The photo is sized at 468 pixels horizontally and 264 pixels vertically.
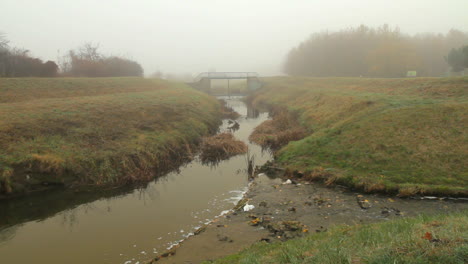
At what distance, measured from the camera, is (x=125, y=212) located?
1261 centimetres

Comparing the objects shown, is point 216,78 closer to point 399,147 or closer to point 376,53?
point 376,53

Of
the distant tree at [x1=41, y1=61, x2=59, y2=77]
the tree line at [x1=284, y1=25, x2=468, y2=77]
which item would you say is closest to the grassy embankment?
the distant tree at [x1=41, y1=61, x2=59, y2=77]

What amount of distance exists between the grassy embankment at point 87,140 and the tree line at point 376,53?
52.4 metres

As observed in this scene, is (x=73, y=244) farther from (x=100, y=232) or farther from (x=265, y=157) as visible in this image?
(x=265, y=157)

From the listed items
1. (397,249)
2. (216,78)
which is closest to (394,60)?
(216,78)

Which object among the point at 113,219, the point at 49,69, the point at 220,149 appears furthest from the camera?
the point at 49,69

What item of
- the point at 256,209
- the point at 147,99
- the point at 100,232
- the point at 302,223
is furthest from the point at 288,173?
the point at 147,99

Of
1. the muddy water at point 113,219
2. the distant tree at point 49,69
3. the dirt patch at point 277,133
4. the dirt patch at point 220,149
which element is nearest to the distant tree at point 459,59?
the dirt patch at point 277,133

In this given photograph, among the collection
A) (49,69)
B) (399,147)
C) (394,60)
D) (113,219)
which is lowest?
(113,219)

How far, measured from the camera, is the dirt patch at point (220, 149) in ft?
67.2

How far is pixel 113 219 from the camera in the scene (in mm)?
11977

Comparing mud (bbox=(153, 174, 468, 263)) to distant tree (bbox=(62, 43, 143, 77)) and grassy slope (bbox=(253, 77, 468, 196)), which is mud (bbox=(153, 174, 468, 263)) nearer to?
grassy slope (bbox=(253, 77, 468, 196))

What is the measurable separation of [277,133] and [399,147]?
10570 mm

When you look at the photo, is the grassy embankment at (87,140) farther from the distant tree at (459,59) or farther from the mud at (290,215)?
the distant tree at (459,59)
